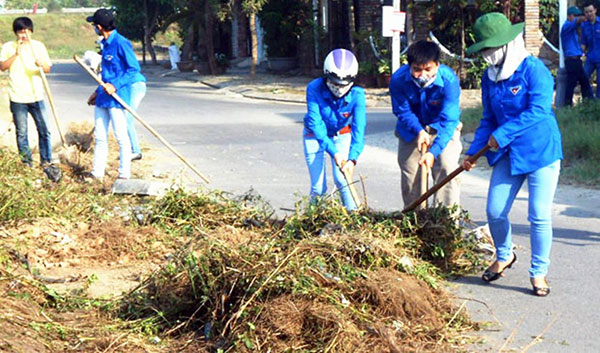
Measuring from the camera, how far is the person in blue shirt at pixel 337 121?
7102 millimetres

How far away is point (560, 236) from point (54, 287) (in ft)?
14.6

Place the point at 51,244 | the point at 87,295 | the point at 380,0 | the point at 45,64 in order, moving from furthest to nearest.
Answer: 1. the point at 380,0
2. the point at 45,64
3. the point at 51,244
4. the point at 87,295

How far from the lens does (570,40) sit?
1614 centimetres

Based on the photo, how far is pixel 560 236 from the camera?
8000 mm

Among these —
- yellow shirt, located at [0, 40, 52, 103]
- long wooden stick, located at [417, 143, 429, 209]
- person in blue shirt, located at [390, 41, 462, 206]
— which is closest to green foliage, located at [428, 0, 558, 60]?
yellow shirt, located at [0, 40, 52, 103]

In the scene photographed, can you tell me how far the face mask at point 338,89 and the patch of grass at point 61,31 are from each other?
67.3 meters

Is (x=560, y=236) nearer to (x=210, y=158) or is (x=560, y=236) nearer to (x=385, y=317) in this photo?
(x=385, y=317)

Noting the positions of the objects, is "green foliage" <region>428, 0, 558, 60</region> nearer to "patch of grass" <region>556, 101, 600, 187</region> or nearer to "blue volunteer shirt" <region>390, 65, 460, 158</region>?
"patch of grass" <region>556, 101, 600, 187</region>

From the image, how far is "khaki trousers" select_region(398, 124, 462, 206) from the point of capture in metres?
7.20

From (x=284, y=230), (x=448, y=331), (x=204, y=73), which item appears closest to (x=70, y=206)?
(x=284, y=230)

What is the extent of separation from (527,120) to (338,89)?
1.78 m

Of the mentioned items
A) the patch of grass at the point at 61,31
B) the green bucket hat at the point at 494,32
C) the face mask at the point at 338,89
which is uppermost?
the green bucket hat at the point at 494,32

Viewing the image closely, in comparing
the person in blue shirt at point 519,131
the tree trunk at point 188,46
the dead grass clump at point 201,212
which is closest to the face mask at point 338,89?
the dead grass clump at point 201,212

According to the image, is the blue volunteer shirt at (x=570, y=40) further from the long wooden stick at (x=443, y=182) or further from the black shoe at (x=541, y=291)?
the black shoe at (x=541, y=291)
